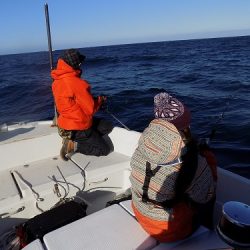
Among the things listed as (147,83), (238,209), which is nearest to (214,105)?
(147,83)

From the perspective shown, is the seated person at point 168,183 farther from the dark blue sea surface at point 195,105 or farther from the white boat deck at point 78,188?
the dark blue sea surface at point 195,105

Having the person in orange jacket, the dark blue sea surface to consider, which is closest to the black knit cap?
the person in orange jacket

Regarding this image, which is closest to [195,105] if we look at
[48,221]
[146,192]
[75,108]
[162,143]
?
[75,108]

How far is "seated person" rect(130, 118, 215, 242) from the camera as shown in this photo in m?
1.98

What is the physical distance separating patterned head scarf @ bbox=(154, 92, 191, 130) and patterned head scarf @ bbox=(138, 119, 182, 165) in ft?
0.79

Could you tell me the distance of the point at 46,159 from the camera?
4344 mm

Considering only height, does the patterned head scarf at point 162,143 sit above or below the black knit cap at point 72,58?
below

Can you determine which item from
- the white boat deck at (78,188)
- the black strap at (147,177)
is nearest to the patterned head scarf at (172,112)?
the black strap at (147,177)

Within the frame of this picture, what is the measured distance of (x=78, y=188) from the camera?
12.4ft

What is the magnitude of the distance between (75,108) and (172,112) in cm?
199

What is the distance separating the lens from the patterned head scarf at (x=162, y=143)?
1.95m

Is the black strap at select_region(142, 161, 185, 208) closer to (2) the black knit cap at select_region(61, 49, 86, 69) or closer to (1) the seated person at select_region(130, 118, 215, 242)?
(1) the seated person at select_region(130, 118, 215, 242)

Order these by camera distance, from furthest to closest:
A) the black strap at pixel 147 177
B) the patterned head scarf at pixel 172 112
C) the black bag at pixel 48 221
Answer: the black bag at pixel 48 221
the patterned head scarf at pixel 172 112
the black strap at pixel 147 177

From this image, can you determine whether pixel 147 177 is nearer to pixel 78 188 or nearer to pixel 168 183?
pixel 168 183
